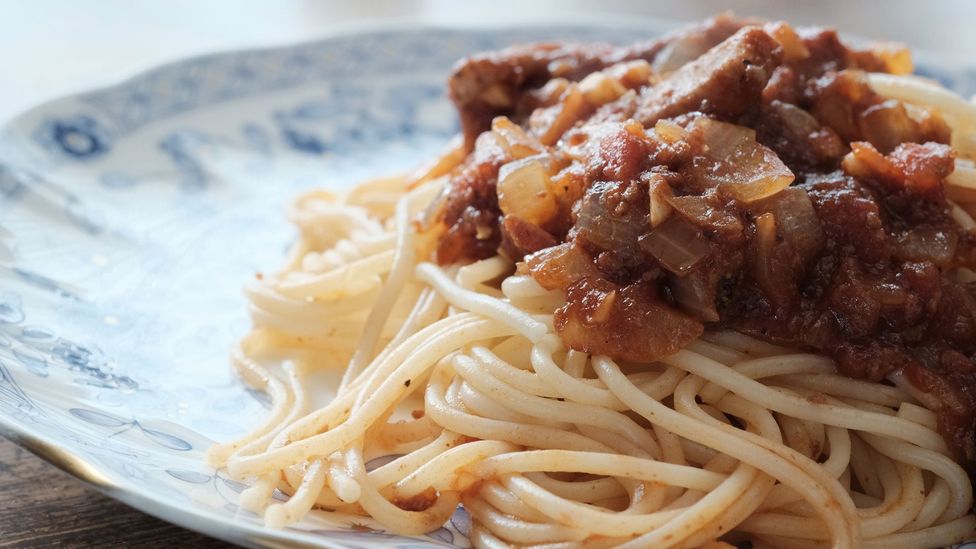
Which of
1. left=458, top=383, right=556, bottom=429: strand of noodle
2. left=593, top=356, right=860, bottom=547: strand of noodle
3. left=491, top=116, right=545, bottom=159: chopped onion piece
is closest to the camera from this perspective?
left=593, top=356, right=860, bottom=547: strand of noodle

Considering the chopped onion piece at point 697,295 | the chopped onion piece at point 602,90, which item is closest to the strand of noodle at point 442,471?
the chopped onion piece at point 697,295

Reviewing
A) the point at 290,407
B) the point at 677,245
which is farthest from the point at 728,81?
the point at 290,407

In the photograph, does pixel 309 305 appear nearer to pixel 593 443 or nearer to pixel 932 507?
pixel 593 443

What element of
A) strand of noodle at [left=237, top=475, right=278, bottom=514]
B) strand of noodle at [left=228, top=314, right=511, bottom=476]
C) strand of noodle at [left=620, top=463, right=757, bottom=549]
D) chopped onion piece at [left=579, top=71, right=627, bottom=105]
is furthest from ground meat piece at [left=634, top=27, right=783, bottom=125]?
strand of noodle at [left=237, top=475, right=278, bottom=514]

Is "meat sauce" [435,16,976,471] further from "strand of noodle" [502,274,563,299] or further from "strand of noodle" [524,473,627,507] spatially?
"strand of noodle" [524,473,627,507]

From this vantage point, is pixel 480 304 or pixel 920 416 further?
pixel 480 304

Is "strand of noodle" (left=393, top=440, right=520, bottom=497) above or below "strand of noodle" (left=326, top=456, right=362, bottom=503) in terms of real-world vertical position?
below
